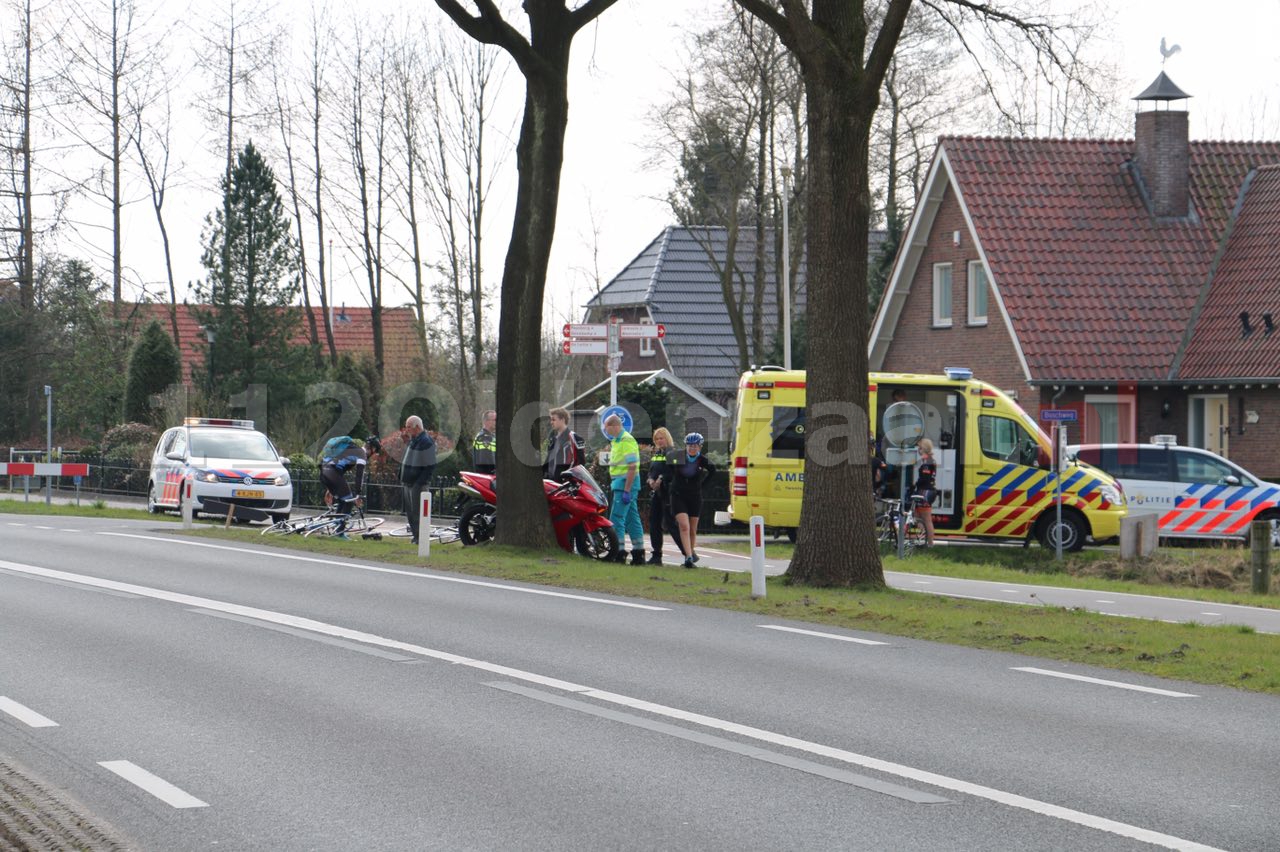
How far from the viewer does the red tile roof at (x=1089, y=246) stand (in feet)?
110

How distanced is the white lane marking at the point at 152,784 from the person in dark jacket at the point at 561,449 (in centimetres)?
→ 1358

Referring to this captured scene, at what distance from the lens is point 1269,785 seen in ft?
24.3

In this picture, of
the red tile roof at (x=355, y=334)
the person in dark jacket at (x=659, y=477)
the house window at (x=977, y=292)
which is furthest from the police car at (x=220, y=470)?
the red tile roof at (x=355, y=334)

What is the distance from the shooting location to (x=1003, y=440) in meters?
25.0

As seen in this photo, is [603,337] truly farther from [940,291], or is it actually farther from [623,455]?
[940,291]

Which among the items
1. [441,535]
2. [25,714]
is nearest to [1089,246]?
[441,535]

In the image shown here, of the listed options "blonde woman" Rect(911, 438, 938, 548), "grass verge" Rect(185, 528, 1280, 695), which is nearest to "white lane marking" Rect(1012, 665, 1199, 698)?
"grass verge" Rect(185, 528, 1280, 695)

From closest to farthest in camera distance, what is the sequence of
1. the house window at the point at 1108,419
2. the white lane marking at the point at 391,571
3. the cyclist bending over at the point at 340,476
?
the white lane marking at the point at 391,571
the cyclist bending over at the point at 340,476
the house window at the point at 1108,419

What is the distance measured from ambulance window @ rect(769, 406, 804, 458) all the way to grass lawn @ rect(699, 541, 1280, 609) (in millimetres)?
1490

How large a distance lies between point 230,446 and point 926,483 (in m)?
13.2

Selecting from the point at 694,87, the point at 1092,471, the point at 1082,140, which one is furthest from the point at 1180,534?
the point at 694,87

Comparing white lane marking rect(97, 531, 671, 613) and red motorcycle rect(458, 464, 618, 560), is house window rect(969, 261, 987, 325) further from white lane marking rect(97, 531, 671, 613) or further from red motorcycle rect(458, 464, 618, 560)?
white lane marking rect(97, 531, 671, 613)

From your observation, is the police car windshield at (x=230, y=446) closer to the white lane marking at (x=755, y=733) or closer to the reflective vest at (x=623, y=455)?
the reflective vest at (x=623, y=455)

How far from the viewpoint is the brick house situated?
33125mm
